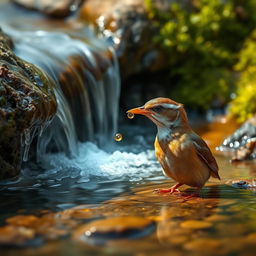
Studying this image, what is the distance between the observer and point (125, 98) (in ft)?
39.2

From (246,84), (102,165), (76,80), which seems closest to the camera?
(102,165)

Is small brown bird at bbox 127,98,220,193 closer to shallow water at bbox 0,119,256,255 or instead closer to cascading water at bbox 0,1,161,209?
shallow water at bbox 0,119,256,255

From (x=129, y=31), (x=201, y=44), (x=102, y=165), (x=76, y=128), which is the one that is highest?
(x=129, y=31)

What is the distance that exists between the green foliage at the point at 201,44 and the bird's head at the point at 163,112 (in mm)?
6327

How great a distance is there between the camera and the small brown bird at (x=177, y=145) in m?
5.02

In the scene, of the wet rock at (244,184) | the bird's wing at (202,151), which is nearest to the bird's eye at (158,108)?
the bird's wing at (202,151)

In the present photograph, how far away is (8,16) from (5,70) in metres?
6.94

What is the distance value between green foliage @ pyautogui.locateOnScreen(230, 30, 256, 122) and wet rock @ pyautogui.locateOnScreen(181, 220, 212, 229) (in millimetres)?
6737

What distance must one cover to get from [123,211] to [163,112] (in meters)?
1.18

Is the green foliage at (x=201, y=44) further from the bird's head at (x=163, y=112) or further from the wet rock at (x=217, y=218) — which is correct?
the wet rock at (x=217, y=218)

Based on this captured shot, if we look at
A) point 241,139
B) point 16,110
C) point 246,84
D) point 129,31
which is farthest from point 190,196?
point 246,84

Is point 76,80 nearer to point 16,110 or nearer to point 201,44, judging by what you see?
point 16,110

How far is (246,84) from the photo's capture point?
11227 millimetres

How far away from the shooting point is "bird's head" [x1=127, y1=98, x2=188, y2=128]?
508cm
